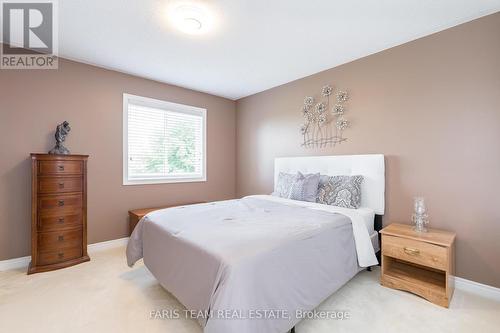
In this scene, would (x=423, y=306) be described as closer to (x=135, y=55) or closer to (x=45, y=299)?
(x=45, y=299)

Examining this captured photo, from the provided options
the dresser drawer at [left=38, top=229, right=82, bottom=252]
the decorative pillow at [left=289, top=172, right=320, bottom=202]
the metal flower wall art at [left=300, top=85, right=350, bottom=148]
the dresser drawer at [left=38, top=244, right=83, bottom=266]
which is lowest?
the dresser drawer at [left=38, top=244, right=83, bottom=266]

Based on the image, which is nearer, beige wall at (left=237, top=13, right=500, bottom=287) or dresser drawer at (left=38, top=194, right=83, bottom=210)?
beige wall at (left=237, top=13, right=500, bottom=287)

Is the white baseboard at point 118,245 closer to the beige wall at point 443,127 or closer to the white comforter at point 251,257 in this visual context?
the beige wall at point 443,127

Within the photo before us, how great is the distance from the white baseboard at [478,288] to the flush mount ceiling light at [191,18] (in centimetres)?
349

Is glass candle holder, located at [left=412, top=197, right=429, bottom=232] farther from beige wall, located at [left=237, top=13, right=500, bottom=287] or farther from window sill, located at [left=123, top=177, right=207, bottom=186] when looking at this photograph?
window sill, located at [left=123, top=177, right=207, bottom=186]

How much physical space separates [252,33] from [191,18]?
2.08 ft

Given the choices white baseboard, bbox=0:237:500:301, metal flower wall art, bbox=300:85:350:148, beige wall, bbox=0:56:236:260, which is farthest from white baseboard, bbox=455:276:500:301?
beige wall, bbox=0:56:236:260

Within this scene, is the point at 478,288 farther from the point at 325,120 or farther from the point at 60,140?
the point at 60,140

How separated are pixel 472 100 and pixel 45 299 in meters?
4.31

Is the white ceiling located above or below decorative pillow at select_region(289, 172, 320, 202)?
above

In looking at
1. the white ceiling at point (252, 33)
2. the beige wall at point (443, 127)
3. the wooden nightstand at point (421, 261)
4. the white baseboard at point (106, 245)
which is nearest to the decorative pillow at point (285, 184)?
the beige wall at point (443, 127)

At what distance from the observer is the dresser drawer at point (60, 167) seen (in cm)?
252

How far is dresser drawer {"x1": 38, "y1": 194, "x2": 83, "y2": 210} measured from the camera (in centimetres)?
253

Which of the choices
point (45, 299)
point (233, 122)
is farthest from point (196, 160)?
point (45, 299)
